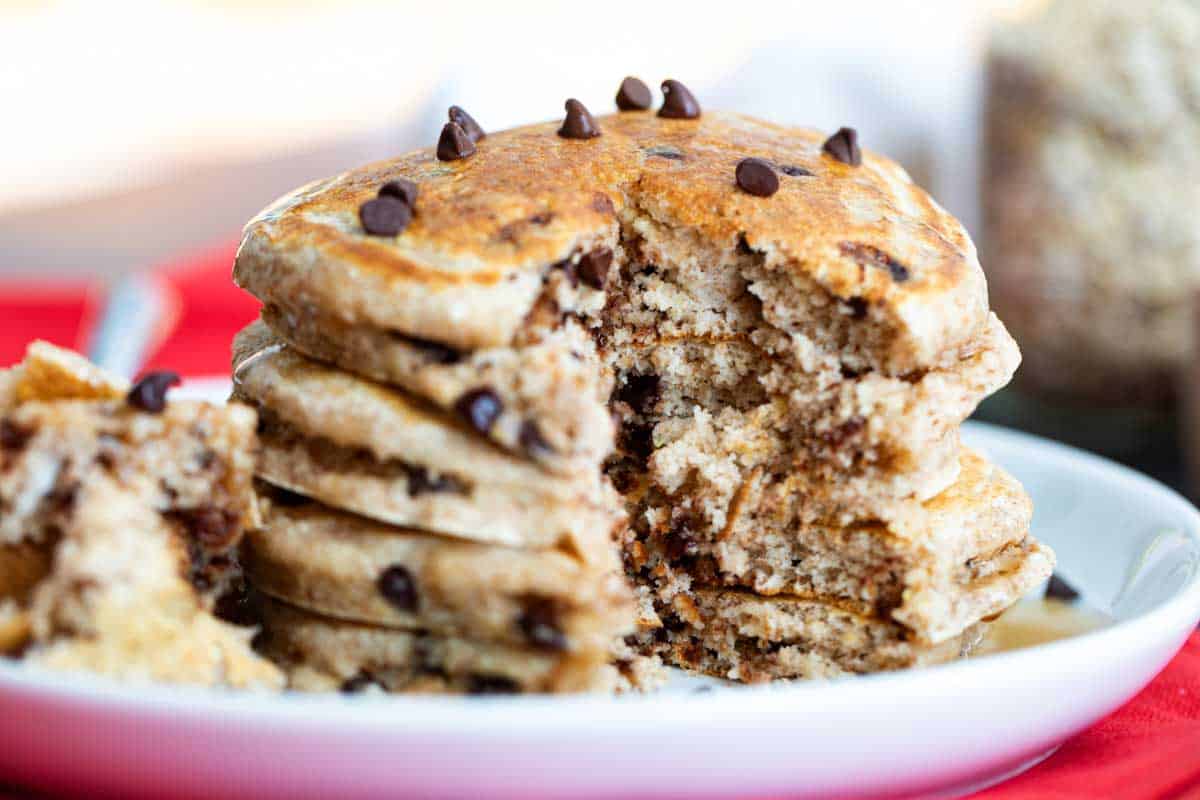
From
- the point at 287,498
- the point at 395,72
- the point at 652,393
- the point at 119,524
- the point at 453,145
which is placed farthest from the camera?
the point at 395,72

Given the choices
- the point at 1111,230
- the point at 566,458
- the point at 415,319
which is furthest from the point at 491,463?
the point at 1111,230

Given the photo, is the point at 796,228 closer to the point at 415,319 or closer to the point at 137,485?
the point at 415,319

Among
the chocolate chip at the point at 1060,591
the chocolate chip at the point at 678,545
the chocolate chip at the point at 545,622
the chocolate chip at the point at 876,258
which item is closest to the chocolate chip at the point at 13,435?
the chocolate chip at the point at 545,622

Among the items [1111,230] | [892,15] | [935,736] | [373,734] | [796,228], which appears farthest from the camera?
[892,15]

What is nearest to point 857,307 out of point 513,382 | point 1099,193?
point 513,382

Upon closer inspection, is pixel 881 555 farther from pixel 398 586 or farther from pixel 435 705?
pixel 435 705
